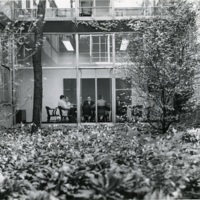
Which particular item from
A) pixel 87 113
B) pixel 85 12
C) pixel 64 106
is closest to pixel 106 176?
pixel 64 106

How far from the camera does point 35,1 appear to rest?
68.6 feet

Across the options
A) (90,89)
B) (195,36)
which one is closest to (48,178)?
(195,36)

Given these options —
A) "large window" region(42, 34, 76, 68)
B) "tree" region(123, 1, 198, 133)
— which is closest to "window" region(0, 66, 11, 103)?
Result: "large window" region(42, 34, 76, 68)

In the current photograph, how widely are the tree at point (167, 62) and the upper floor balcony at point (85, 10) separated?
24.5ft

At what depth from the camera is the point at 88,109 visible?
20.8 metres

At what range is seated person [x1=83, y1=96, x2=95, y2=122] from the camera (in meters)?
20.7

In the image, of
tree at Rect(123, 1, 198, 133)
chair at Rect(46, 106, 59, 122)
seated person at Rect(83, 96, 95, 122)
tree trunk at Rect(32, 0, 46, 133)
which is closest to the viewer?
tree at Rect(123, 1, 198, 133)

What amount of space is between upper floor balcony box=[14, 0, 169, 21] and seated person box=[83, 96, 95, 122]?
4217 mm

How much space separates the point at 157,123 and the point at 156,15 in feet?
11.9

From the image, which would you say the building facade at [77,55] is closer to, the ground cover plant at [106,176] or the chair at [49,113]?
the chair at [49,113]

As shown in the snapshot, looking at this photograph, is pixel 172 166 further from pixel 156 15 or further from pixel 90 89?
pixel 90 89

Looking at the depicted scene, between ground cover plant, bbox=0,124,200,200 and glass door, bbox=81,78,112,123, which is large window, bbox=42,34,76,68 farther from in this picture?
ground cover plant, bbox=0,124,200,200

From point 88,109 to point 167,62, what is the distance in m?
9.19

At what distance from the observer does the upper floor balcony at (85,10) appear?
68.0 ft
